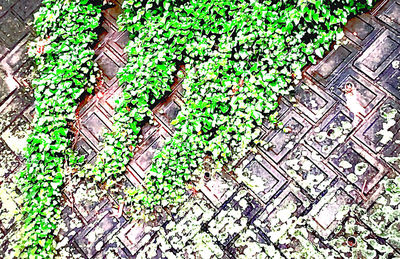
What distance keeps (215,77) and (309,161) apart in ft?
3.69

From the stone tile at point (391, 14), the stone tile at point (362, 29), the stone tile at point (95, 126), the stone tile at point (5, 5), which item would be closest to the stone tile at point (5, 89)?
the stone tile at point (5, 5)

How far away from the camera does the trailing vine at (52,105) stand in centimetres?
352

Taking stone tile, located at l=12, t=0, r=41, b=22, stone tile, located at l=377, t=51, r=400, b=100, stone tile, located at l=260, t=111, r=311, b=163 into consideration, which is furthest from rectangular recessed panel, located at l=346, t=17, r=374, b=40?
stone tile, located at l=12, t=0, r=41, b=22

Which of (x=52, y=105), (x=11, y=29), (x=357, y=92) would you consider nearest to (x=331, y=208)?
(x=357, y=92)

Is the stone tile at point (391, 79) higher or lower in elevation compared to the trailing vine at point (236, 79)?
higher

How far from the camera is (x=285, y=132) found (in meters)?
3.34

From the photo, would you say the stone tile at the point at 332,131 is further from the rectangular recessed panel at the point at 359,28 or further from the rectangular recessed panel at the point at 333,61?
the rectangular recessed panel at the point at 359,28

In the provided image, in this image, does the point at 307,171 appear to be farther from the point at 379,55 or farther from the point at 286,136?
the point at 379,55

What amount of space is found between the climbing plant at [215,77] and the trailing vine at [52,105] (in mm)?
498

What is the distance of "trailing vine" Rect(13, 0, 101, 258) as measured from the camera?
352 centimetres

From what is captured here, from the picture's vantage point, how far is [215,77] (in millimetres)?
3463

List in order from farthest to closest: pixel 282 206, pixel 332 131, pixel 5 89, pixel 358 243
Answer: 1. pixel 5 89
2. pixel 332 131
3. pixel 282 206
4. pixel 358 243

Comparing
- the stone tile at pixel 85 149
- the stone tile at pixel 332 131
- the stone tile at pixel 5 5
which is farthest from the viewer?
the stone tile at pixel 5 5

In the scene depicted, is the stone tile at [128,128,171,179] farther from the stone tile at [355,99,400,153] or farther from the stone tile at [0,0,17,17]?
the stone tile at [0,0,17,17]
